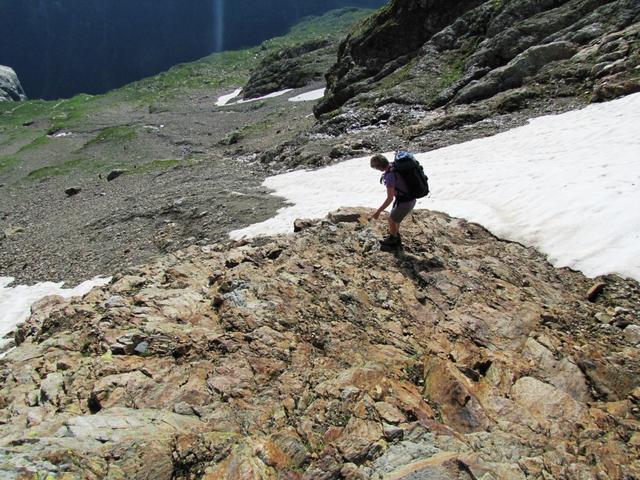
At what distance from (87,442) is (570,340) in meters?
7.88

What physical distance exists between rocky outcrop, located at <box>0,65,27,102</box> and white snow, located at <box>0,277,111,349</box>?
19678cm

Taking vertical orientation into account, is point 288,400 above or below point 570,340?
above

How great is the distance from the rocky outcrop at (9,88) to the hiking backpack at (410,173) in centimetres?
21044

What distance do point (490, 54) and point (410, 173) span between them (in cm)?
2452

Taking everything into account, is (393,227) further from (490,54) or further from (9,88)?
(9,88)

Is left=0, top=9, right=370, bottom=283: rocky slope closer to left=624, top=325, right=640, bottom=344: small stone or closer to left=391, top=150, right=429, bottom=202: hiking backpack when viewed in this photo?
left=391, top=150, right=429, bottom=202: hiking backpack

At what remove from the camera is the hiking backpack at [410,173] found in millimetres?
10695

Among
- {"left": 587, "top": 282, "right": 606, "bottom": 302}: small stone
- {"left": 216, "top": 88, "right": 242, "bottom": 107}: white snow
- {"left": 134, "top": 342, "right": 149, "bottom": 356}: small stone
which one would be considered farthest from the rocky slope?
{"left": 587, "top": 282, "right": 606, "bottom": 302}: small stone

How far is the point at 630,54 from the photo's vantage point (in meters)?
23.7

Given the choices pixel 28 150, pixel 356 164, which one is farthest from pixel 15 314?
pixel 28 150

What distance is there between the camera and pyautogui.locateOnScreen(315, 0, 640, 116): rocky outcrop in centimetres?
2486

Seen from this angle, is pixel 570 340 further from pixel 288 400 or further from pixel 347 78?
pixel 347 78

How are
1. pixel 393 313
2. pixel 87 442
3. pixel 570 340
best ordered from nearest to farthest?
pixel 87 442
pixel 570 340
pixel 393 313

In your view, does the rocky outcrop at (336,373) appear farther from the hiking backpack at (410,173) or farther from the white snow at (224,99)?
the white snow at (224,99)
